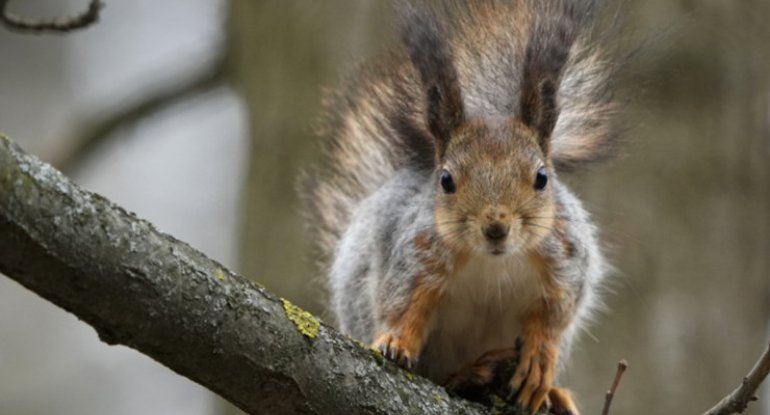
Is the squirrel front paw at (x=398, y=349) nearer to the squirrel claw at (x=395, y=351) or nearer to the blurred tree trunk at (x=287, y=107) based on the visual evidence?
the squirrel claw at (x=395, y=351)

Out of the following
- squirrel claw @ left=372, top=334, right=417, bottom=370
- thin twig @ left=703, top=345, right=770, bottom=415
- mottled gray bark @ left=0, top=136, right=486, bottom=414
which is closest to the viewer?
mottled gray bark @ left=0, top=136, right=486, bottom=414

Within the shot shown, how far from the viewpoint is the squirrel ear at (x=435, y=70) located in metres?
2.32

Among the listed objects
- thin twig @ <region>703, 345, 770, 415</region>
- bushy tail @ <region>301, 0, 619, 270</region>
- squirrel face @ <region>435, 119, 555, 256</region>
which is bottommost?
thin twig @ <region>703, 345, 770, 415</region>

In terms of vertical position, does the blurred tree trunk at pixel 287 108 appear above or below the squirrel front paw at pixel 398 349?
above

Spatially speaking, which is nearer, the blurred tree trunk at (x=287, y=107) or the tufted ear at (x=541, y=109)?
the tufted ear at (x=541, y=109)

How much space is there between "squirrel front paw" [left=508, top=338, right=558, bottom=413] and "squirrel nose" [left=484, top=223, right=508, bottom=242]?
0.81 ft

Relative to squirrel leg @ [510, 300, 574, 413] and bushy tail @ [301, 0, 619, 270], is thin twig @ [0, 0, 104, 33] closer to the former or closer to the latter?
bushy tail @ [301, 0, 619, 270]

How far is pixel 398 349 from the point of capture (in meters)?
2.15

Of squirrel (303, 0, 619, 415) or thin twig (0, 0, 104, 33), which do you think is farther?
squirrel (303, 0, 619, 415)

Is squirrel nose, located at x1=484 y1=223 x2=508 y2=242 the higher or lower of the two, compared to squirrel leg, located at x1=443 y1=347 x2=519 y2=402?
higher

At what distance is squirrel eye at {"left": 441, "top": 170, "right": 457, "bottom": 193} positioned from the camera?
2.26m

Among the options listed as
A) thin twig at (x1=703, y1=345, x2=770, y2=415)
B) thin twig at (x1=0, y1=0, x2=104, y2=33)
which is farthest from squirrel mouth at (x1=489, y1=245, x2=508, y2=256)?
thin twig at (x1=0, y1=0, x2=104, y2=33)

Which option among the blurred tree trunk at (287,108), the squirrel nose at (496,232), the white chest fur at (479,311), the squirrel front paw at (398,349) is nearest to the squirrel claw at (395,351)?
the squirrel front paw at (398,349)

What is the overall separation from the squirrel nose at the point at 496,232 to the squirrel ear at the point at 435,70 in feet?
1.02
